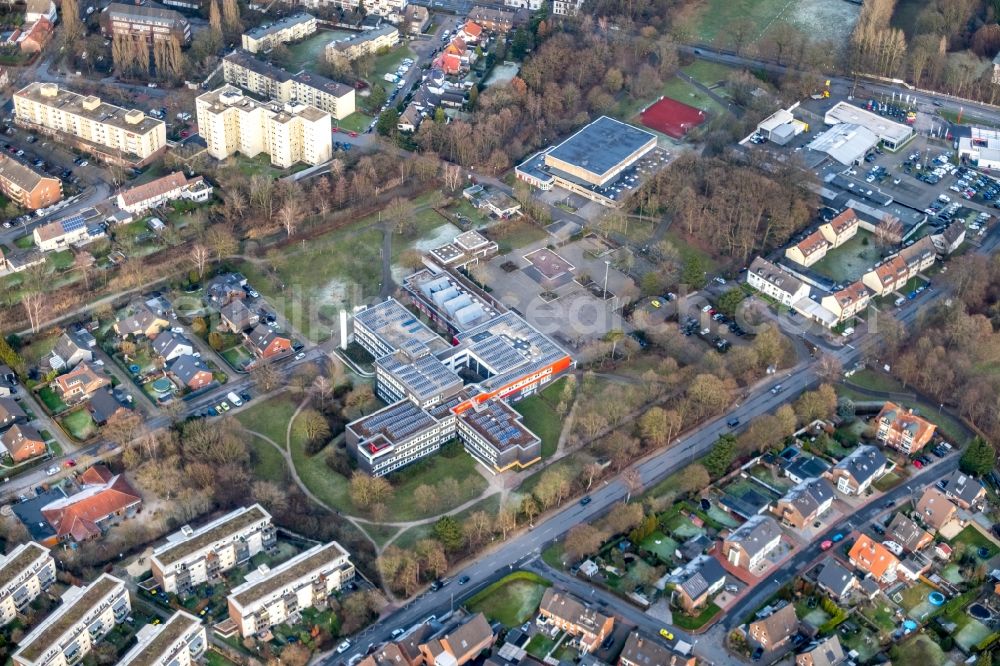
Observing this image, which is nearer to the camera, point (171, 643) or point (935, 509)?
point (171, 643)

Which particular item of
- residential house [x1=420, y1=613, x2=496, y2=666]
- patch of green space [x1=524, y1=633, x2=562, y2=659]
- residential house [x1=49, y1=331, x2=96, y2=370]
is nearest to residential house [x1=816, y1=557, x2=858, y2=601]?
patch of green space [x1=524, y1=633, x2=562, y2=659]

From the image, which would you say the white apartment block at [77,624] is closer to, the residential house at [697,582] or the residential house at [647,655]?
the residential house at [647,655]

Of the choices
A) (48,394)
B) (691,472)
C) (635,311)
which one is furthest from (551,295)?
(48,394)

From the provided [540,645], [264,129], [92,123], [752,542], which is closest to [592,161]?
[264,129]

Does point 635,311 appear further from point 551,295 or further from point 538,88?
point 538,88

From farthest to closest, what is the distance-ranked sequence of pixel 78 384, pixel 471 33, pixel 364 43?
pixel 471 33, pixel 364 43, pixel 78 384

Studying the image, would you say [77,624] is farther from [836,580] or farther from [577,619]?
[836,580]

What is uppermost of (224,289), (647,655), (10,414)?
(647,655)
